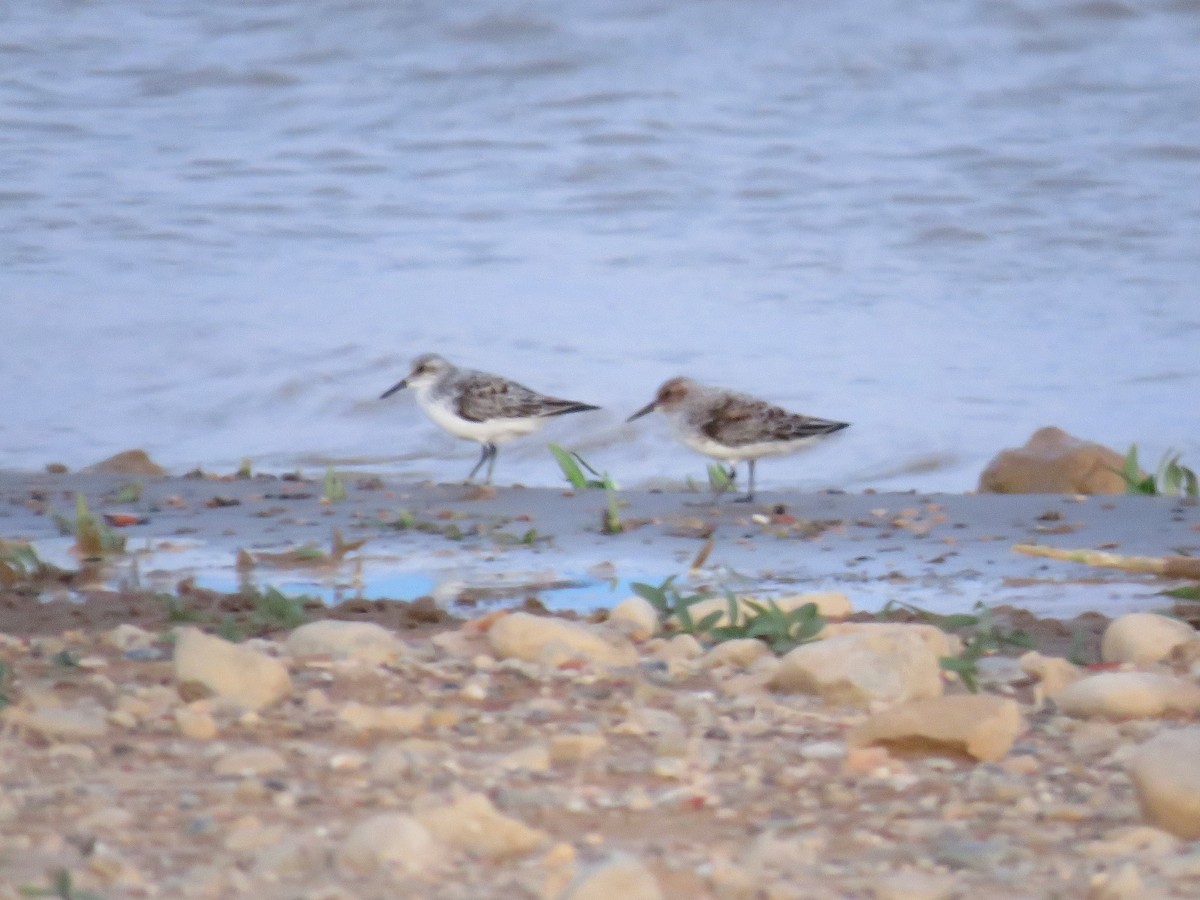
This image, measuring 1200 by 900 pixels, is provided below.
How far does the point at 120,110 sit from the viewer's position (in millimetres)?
15562

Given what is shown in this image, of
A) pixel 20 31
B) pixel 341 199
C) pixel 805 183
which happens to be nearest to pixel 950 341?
pixel 805 183

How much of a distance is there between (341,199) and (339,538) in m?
8.17

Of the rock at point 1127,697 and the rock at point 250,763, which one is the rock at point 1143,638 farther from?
the rock at point 250,763

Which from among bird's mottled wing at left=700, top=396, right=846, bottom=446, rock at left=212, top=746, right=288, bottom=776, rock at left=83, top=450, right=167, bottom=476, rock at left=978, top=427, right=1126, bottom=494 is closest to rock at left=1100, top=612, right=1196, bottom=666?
rock at left=212, top=746, right=288, bottom=776

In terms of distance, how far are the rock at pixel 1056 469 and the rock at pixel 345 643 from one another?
13.4 feet

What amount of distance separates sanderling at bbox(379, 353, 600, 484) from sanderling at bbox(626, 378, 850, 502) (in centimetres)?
97

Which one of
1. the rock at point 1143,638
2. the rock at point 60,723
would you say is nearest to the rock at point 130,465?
the rock at point 60,723

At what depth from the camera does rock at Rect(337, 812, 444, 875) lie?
8.25ft

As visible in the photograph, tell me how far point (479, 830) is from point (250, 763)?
0.62 m

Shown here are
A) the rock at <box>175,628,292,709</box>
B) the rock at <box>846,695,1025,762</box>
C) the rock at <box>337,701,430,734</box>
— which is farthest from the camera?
the rock at <box>175,628,292,709</box>

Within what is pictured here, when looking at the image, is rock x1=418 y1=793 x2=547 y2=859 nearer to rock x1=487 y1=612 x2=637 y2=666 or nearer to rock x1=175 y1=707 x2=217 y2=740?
rock x1=175 y1=707 x2=217 y2=740

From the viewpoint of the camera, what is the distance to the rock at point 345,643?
3.94m

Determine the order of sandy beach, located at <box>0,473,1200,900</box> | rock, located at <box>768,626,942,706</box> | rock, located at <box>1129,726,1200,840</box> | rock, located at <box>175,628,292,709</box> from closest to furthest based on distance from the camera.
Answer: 1. sandy beach, located at <box>0,473,1200,900</box>
2. rock, located at <box>1129,726,1200,840</box>
3. rock, located at <box>175,628,292,709</box>
4. rock, located at <box>768,626,942,706</box>

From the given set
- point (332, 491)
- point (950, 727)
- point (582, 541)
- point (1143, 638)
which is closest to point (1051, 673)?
point (1143, 638)
